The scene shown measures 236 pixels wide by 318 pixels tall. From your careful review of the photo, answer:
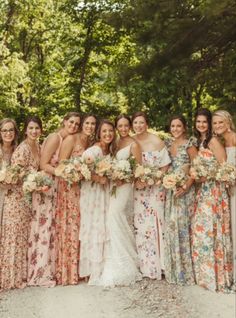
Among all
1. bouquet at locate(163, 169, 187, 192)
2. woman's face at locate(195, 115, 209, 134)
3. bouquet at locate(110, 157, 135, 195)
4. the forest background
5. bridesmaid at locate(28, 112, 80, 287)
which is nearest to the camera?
bouquet at locate(163, 169, 187, 192)

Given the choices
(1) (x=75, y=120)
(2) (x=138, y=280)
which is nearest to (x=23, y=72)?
(1) (x=75, y=120)

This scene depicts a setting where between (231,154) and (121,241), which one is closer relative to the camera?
(231,154)

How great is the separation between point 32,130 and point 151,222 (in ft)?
6.94

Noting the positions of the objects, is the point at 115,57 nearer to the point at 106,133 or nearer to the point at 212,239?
the point at 106,133

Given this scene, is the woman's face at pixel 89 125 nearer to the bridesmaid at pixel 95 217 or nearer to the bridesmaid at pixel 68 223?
the bridesmaid at pixel 68 223

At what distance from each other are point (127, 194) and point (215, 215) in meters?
1.23

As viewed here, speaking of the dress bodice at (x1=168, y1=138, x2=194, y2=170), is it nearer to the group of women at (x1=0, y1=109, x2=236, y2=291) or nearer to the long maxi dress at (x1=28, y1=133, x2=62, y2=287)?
the group of women at (x1=0, y1=109, x2=236, y2=291)

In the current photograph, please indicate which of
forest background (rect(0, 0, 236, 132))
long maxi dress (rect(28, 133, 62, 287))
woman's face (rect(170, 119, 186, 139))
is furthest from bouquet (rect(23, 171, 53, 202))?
forest background (rect(0, 0, 236, 132))

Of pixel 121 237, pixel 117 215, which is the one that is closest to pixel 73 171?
pixel 117 215

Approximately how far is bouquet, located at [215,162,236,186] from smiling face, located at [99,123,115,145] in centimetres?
158

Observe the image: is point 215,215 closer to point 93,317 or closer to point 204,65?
point 93,317

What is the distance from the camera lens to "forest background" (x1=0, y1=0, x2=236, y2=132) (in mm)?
9742

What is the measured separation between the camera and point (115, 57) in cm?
1867

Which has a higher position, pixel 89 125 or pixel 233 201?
pixel 89 125
